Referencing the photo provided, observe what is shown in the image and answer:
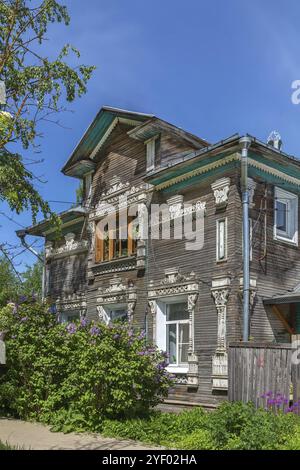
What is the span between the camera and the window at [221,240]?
14.6 meters

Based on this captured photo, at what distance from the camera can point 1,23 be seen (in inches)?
492

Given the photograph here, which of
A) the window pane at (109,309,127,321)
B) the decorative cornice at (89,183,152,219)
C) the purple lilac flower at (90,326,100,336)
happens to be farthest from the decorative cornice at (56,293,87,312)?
the purple lilac flower at (90,326,100,336)

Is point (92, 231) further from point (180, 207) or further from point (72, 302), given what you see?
point (180, 207)

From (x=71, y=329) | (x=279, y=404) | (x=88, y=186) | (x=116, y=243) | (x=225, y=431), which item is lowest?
(x=225, y=431)

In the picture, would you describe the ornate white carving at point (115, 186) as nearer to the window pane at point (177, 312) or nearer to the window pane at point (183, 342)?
the window pane at point (177, 312)

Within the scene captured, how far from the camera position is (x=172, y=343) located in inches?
638

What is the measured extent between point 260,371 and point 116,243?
8.89 m

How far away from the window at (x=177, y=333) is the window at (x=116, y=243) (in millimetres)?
2507

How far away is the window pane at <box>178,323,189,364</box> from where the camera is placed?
15617 millimetres

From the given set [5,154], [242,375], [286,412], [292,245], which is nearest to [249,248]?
[292,245]

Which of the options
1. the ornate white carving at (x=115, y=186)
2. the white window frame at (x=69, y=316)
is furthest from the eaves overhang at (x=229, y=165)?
the white window frame at (x=69, y=316)

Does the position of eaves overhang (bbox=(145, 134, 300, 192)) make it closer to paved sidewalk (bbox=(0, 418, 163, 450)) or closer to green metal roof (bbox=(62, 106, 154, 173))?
green metal roof (bbox=(62, 106, 154, 173))

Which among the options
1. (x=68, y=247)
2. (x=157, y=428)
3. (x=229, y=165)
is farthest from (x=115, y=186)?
(x=157, y=428)

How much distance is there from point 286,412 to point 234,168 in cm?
646
